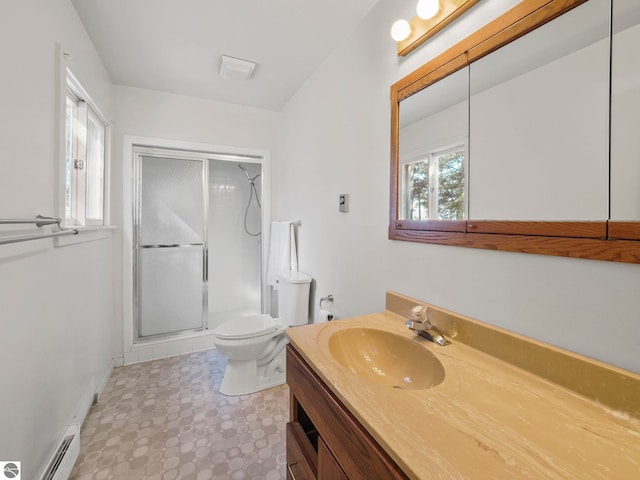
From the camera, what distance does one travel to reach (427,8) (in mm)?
1077

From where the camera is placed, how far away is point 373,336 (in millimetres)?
1123

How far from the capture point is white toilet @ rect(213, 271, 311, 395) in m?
1.94

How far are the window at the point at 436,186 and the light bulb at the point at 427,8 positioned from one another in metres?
0.53

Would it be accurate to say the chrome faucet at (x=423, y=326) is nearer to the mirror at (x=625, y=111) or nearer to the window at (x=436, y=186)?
the window at (x=436, y=186)

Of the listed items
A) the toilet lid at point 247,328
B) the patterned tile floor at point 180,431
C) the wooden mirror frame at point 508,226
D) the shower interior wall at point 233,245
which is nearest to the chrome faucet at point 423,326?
the wooden mirror frame at point 508,226

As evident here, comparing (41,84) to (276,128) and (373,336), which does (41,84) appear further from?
(276,128)

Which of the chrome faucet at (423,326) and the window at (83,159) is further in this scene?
the window at (83,159)

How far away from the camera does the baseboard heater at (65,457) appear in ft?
3.76

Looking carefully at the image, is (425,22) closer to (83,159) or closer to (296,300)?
(296,300)

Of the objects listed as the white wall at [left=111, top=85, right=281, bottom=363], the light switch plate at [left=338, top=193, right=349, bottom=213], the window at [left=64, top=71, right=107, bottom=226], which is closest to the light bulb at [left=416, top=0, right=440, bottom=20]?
the light switch plate at [left=338, top=193, right=349, bottom=213]

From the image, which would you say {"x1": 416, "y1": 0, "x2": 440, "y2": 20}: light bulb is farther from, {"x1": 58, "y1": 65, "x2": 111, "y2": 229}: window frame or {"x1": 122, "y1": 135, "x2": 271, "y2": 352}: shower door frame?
{"x1": 122, "y1": 135, "x2": 271, "y2": 352}: shower door frame

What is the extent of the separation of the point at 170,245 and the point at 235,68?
1.77m

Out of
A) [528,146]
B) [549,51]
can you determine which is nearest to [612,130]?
[528,146]

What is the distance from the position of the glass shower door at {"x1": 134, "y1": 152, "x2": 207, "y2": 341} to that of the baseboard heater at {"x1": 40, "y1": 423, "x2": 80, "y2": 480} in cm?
133
